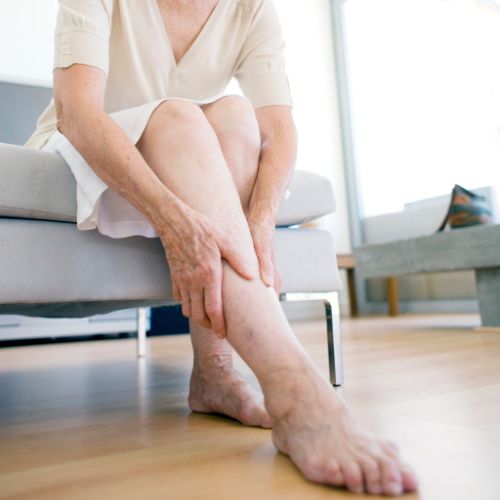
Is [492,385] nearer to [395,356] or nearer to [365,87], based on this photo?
[395,356]

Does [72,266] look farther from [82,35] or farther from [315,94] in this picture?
[315,94]

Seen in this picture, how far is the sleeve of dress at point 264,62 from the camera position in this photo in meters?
1.03

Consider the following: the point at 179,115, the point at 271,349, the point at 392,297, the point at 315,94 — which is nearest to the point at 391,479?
the point at 271,349

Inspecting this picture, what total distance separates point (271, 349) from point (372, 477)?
18cm

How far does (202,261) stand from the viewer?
67 centimetres

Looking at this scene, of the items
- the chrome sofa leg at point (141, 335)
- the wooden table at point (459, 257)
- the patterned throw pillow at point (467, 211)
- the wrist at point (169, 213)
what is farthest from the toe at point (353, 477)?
the patterned throw pillow at point (467, 211)

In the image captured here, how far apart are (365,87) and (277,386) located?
13.7 ft

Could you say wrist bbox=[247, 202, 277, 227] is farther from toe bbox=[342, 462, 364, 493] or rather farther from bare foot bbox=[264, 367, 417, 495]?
toe bbox=[342, 462, 364, 493]

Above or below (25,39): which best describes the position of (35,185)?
below

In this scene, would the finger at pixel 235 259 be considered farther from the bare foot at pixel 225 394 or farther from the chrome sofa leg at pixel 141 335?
the chrome sofa leg at pixel 141 335

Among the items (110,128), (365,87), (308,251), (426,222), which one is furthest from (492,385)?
(365,87)

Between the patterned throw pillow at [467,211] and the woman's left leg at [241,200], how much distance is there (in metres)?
1.80

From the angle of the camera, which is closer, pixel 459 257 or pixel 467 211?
pixel 459 257

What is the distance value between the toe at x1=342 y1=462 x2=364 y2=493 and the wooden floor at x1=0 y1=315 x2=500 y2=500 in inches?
0.5
